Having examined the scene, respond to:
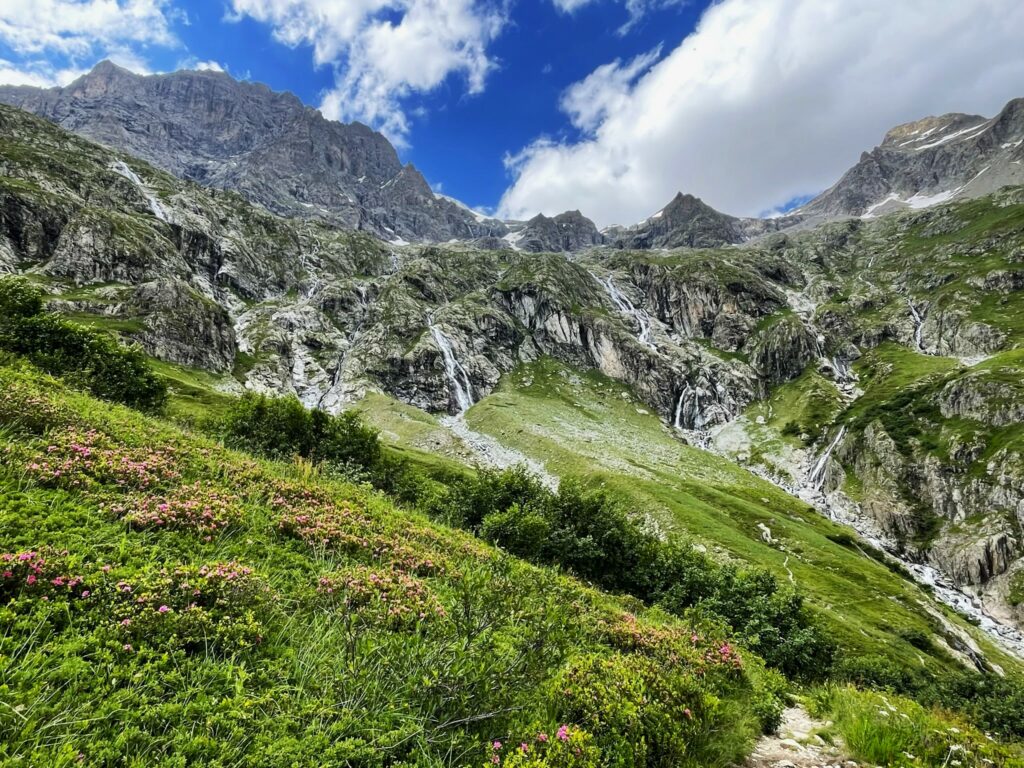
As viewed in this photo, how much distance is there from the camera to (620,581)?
A: 26078 mm

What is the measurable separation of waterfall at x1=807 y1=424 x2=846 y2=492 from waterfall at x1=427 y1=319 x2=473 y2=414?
9273 centimetres

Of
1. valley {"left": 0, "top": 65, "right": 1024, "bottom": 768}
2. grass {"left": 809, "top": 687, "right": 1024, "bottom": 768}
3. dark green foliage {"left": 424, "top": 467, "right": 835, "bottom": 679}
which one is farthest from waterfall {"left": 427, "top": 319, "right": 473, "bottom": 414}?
grass {"left": 809, "top": 687, "right": 1024, "bottom": 768}

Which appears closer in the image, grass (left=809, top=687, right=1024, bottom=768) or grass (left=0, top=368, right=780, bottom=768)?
grass (left=0, top=368, right=780, bottom=768)

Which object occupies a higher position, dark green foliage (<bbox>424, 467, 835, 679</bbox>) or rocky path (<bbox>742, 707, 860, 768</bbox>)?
rocky path (<bbox>742, 707, 860, 768</bbox>)

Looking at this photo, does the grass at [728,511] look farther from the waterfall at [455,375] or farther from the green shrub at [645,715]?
the green shrub at [645,715]

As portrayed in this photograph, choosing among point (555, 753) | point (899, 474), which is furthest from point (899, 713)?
point (899, 474)

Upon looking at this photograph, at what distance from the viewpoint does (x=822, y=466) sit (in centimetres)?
11000

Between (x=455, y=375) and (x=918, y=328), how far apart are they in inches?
6784

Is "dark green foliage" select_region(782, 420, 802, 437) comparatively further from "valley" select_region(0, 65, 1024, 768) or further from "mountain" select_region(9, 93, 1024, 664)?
"valley" select_region(0, 65, 1024, 768)

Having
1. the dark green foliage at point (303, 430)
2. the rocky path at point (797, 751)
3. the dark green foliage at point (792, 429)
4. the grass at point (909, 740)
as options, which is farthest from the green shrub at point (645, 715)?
the dark green foliage at point (792, 429)

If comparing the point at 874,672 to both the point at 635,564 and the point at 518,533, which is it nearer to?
the point at 635,564

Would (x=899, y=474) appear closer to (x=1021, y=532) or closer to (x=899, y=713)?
(x=1021, y=532)

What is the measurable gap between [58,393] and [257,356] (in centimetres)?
14422

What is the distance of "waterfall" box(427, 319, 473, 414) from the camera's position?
146 m
